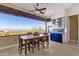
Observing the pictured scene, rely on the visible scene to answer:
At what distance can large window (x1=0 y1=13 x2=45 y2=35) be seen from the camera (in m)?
2.78

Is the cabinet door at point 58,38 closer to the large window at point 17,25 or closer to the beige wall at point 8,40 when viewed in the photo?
the large window at point 17,25

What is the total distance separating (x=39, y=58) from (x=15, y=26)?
122cm

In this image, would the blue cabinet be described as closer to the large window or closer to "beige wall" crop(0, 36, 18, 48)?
the large window

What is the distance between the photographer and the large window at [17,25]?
109 inches

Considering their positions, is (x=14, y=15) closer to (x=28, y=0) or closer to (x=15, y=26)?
(x=15, y=26)

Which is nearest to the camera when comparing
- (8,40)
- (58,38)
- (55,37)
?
(8,40)

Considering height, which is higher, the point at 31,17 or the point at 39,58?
the point at 31,17

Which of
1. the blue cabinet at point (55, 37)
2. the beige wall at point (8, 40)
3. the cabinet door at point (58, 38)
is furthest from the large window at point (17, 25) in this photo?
the cabinet door at point (58, 38)

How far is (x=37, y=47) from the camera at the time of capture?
337 cm

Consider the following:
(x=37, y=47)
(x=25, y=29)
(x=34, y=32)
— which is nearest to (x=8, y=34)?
(x=25, y=29)

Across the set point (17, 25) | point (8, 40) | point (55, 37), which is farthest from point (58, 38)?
point (8, 40)

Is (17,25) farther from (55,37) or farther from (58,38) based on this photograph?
(58,38)

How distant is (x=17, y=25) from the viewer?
2865 mm

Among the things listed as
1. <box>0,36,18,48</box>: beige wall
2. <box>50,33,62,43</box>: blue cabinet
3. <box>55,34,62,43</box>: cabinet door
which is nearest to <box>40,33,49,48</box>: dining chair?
<box>50,33,62,43</box>: blue cabinet
